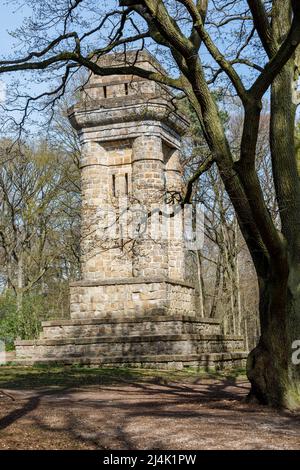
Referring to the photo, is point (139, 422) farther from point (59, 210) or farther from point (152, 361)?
point (59, 210)

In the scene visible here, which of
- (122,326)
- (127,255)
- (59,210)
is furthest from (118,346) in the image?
(59,210)

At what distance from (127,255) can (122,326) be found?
2.11m

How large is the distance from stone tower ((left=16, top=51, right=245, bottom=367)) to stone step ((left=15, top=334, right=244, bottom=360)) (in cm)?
3

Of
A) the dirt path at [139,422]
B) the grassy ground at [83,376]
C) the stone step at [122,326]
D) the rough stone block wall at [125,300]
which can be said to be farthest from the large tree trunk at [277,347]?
the rough stone block wall at [125,300]

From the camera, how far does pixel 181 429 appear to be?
673 centimetres

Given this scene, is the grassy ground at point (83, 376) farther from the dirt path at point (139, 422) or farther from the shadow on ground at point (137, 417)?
the dirt path at point (139, 422)

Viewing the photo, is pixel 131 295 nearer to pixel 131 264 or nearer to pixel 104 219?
pixel 131 264

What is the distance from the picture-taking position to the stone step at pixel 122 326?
16.5 metres

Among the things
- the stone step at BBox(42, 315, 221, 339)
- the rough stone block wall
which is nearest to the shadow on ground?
the stone step at BBox(42, 315, 221, 339)

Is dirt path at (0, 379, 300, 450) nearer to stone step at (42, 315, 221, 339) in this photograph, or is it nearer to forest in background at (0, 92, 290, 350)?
stone step at (42, 315, 221, 339)

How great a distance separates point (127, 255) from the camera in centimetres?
1788

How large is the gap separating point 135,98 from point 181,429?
12803 mm

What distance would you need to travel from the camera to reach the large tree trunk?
27.7 feet

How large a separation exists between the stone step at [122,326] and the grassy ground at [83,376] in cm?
129
